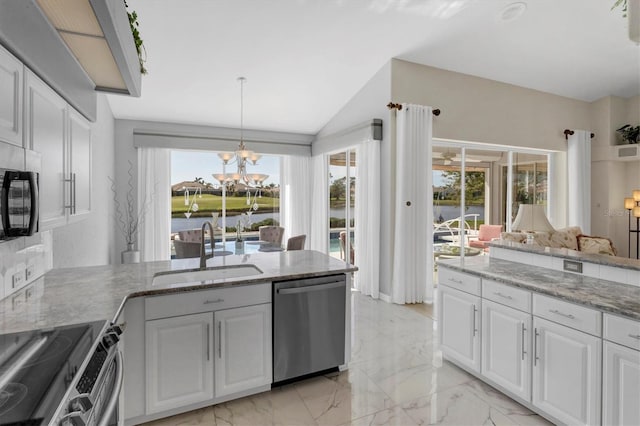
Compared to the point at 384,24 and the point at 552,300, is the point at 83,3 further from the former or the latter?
the point at 384,24

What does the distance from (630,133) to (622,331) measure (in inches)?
254

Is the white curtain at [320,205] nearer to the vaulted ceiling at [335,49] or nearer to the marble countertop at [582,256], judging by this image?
A: the vaulted ceiling at [335,49]

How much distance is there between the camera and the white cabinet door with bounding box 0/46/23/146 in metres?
1.27

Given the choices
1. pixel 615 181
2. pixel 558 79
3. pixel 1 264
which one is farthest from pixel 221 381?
pixel 615 181

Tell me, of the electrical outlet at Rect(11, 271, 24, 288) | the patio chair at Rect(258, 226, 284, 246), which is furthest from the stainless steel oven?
the patio chair at Rect(258, 226, 284, 246)

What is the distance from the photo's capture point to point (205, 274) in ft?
8.54

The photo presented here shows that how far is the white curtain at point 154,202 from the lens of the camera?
567 cm

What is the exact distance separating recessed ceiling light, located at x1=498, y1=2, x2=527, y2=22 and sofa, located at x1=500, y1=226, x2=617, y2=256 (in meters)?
2.65

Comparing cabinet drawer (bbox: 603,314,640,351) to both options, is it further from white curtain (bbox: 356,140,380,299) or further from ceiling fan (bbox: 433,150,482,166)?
ceiling fan (bbox: 433,150,482,166)

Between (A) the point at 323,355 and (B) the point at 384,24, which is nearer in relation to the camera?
(A) the point at 323,355

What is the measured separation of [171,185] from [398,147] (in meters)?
4.11

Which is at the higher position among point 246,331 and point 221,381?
point 246,331

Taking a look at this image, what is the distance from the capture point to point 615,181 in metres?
6.37

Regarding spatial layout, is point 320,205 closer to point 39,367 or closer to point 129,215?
point 129,215
